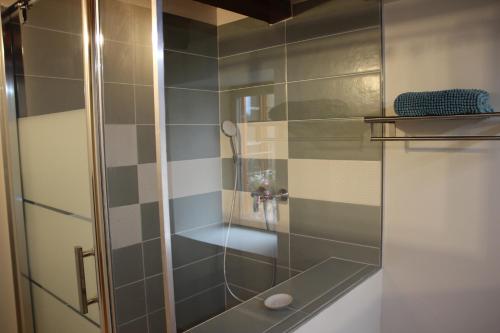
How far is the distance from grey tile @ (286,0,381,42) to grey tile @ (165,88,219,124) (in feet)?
1.87

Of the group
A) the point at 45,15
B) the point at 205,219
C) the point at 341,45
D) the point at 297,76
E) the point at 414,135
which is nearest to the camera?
the point at 45,15

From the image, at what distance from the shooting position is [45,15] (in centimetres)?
160

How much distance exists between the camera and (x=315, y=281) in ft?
5.88

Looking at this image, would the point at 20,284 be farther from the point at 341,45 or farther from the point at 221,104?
the point at 341,45

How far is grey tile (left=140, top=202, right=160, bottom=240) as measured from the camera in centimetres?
125

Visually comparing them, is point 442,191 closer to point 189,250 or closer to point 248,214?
point 248,214

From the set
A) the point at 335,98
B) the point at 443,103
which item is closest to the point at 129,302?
the point at 335,98

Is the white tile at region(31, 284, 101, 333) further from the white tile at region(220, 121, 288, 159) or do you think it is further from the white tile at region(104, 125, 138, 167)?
the white tile at region(220, 121, 288, 159)

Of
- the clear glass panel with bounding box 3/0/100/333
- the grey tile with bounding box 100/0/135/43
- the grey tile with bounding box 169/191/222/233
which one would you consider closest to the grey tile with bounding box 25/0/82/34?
the clear glass panel with bounding box 3/0/100/333

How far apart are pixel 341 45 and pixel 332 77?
0.16m

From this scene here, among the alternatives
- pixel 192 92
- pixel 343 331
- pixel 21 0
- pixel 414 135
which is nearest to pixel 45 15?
pixel 21 0

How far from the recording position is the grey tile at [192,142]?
2.02 m

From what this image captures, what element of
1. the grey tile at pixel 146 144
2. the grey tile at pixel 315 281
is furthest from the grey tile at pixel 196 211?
the grey tile at pixel 146 144

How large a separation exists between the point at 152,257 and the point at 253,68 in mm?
1278
